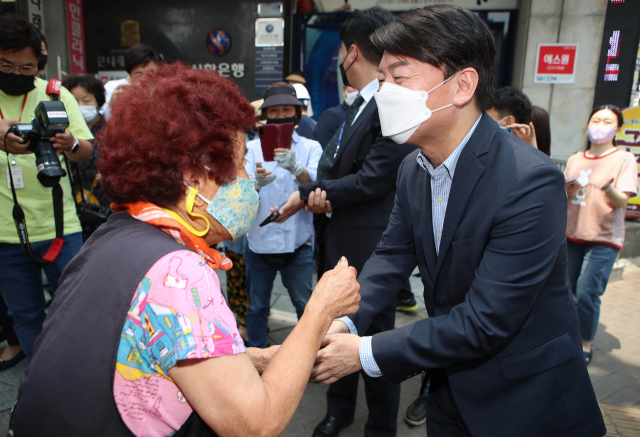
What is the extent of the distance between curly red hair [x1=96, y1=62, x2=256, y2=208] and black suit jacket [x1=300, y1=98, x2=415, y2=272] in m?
1.30

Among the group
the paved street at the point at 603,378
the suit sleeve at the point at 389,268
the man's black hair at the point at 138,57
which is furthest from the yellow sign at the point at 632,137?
the man's black hair at the point at 138,57

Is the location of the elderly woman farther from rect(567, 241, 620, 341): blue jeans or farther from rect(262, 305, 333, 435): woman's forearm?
rect(567, 241, 620, 341): blue jeans

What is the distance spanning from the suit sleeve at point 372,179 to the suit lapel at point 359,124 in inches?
5.3

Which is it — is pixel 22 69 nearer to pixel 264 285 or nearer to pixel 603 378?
pixel 264 285

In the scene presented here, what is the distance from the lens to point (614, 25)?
286 inches

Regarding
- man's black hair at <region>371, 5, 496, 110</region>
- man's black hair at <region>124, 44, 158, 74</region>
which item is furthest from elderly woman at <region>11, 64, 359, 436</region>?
man's black hair at <region>124, 44, 158, 74</region>

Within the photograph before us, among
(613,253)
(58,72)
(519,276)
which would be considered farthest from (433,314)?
(58,72)

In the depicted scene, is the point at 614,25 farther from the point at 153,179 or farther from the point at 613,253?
the point at 153,179

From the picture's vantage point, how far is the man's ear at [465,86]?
156 centimetres

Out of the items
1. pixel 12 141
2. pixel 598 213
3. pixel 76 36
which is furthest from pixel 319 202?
pixel 76 36

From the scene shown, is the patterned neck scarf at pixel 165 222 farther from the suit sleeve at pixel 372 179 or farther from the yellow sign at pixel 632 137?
the yellow sign at pixel 632 137

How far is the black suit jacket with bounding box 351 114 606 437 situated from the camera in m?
1.39

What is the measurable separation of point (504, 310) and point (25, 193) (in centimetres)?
294

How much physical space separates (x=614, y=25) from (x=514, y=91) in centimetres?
572
